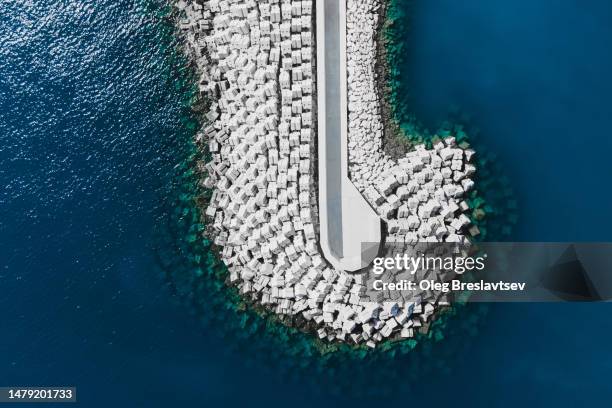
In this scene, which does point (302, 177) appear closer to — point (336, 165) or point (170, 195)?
point (336, 165)

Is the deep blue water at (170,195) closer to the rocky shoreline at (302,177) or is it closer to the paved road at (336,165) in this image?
the rocky shoreline at (302,177)

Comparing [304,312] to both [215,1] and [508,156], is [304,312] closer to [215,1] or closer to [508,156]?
[508,156]

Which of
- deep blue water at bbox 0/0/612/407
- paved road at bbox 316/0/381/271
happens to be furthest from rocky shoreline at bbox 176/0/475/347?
deep blue water at bbox 0/0/612/407

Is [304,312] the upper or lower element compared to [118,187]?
lower

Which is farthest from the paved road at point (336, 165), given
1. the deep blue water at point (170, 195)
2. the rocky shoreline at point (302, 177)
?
the deep blue water at point (170, 195)

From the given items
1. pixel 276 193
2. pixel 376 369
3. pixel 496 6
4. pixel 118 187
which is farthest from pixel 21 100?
pixel 496 6

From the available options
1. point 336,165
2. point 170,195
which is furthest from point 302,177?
point 170,195
